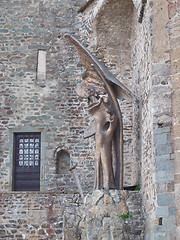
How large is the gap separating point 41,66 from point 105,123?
4071mm

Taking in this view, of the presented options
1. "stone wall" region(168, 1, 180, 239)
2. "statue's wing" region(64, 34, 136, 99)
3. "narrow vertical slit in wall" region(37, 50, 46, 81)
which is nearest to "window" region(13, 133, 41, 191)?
"narrow vertical slit in wall" region(37, 50, 46, 81)

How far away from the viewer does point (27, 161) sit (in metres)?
12.8

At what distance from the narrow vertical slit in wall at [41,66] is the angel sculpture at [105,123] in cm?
336

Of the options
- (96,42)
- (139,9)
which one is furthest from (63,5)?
(139,9)

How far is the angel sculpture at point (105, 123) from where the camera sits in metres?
9.57

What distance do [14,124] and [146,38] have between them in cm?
450

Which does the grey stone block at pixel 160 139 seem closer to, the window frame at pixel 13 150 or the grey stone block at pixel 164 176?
the grey stone block at pixel 164 176

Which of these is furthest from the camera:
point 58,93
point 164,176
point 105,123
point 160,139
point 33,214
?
point 58,93

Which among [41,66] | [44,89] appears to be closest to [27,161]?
[44,89]

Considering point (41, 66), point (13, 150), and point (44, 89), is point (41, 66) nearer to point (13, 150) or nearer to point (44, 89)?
point (44, 89)

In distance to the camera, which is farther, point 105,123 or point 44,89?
point 44,89

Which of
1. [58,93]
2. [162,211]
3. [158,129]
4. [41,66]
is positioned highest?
[41,66]

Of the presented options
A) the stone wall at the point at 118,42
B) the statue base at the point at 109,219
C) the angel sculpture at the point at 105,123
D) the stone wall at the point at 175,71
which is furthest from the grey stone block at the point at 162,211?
the stone wall at the point at 118,42

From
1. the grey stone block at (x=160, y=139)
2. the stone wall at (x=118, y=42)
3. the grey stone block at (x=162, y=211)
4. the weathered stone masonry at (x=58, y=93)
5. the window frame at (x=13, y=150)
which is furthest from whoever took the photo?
the window frame at (x=13, y=150)
